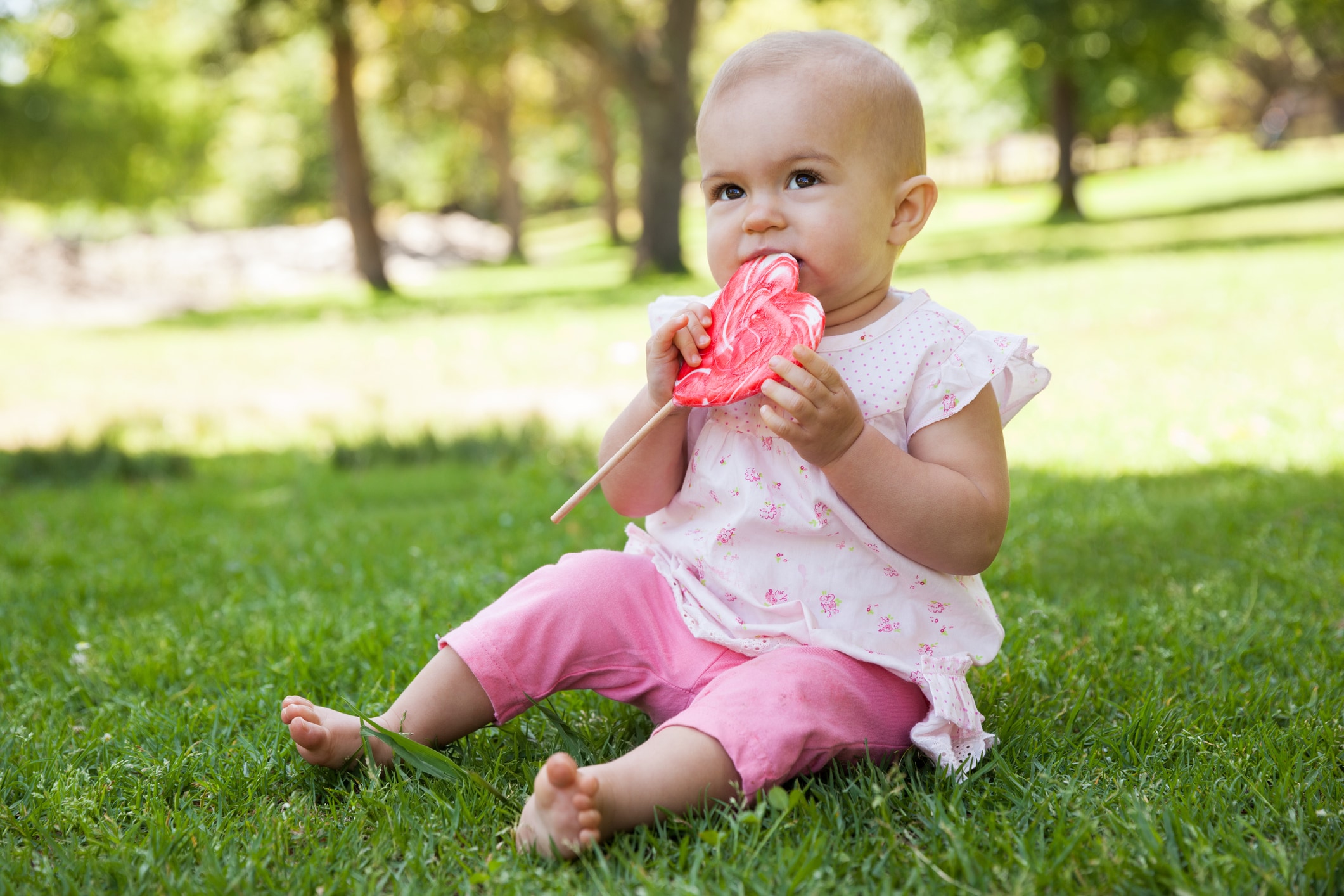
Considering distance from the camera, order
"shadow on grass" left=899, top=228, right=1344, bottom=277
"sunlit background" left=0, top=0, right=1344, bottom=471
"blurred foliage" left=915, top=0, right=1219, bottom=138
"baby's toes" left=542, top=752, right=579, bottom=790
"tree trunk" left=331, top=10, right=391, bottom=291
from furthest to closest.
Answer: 1. "blurred foliage" left=915, top=0, right=1219, bottom=138
2. "tree trunk" left=331, top=10, right=391, bottom=291
3. "shadow on grass" left=899, top=228, right=1344, bottom=277
4. "sunlit background" left=0, top=0, right=1344, bottom=471
5. "baby's toes" left=542, top=752, right=579, bottom=790

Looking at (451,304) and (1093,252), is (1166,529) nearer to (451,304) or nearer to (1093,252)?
(1093,252)

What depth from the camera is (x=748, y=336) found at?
196cm

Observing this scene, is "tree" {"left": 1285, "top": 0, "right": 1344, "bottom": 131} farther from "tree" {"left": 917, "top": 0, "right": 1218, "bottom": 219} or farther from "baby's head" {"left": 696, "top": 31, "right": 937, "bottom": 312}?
"baby's head" {"left": 696, "top": 31, "right": 937, "bottom": 312}

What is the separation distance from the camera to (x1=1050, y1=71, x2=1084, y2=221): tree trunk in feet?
79.7

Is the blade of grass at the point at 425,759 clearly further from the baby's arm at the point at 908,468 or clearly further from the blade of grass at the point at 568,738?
the baby's arm at the point at 908,468

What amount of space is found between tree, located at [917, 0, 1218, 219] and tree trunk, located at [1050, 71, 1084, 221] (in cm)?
2

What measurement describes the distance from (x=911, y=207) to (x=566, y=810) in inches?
47.5

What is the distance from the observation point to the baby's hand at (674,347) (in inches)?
79.4

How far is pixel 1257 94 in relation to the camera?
5206cm

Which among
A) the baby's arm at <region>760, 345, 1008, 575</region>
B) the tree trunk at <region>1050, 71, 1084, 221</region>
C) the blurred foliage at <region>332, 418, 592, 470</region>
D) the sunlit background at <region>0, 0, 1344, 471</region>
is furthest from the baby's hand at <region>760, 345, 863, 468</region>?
the tree trunk at <region>1050, 71, 1084, 221</region>

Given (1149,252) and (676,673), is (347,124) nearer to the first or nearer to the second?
(1149,252)

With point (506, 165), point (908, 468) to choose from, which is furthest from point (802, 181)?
point (506, 165)

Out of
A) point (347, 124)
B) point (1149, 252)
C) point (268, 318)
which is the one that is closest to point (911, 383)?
point (1149, 252)

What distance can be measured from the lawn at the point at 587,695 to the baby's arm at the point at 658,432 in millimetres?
475
